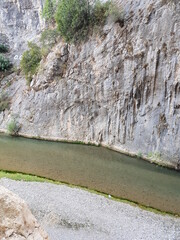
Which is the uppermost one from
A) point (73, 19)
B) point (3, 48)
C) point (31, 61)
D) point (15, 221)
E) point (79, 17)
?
point (79, 17)

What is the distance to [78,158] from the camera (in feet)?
79.9

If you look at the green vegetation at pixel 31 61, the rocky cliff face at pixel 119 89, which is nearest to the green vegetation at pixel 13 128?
the rocky cliff face at pixel 119 89

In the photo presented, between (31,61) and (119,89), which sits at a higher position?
(31,61)

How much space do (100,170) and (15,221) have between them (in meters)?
16.3

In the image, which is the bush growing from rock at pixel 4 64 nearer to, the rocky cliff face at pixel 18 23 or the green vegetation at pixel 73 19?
the rocky cliff face at pixel 18 23

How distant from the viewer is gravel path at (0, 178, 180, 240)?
39.4 feet

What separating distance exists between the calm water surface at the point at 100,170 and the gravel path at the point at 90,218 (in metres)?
1.79

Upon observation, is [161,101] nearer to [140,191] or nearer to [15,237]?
[140,191]

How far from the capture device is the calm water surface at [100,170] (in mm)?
16750

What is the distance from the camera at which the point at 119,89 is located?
27.6 meters

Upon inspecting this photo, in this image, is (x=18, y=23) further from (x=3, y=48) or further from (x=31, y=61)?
(x=31, y=61)

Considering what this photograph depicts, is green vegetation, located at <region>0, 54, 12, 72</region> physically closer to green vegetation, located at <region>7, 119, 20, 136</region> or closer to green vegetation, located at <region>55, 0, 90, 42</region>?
green vegetation, located at <region>7, 119, 20, 136</region>

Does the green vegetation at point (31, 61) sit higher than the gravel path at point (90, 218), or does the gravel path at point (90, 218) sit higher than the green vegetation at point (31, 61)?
the green vegetation at point (31, 61)

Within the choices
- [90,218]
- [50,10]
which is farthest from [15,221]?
[50,10]
